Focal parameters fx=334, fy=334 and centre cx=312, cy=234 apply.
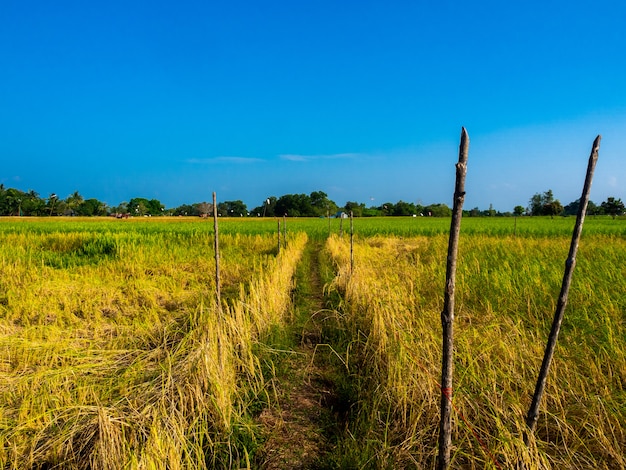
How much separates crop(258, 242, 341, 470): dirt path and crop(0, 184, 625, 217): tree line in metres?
65.4

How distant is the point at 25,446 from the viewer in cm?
222

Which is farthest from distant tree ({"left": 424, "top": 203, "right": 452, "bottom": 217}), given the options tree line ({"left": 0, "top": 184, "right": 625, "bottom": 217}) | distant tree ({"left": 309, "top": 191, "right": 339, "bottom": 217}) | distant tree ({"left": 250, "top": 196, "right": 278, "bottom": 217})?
distant tree ({"left": 250, "top": 196, "right": 278, "bottom": 217})

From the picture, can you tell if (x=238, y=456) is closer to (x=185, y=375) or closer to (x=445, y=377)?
(x=185, y=375)

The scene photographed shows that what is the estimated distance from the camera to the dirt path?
2.50m

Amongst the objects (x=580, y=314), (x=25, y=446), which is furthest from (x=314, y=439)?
(x=580, y=314)

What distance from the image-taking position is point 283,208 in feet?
311

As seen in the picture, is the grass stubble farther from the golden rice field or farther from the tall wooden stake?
the golden rice field

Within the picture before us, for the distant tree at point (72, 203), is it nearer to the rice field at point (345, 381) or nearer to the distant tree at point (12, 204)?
the distant tree at point (12, 204)

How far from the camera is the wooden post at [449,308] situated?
5.62 feet

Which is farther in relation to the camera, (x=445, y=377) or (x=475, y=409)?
(x=475, y=409)

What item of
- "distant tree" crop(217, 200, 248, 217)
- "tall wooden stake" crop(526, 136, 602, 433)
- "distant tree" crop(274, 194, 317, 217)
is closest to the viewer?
"tall wooden stake" crop(526, 136, 602, 433)

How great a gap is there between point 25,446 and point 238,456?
141cm

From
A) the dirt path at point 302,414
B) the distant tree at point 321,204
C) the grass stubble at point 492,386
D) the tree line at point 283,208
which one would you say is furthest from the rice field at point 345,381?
the distant tree at point 321,204

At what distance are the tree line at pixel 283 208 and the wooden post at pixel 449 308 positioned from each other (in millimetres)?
67273
